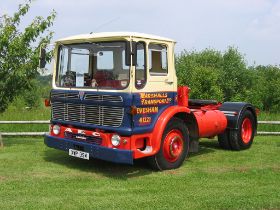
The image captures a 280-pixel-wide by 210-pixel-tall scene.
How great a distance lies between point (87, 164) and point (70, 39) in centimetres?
252

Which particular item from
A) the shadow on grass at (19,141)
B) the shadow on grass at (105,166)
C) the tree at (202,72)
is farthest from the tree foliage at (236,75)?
the shadow on grass at (105,166)

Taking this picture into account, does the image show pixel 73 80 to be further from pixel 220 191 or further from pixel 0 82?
pixel 220 191

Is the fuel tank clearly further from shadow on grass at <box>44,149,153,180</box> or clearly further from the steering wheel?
the steering wheel

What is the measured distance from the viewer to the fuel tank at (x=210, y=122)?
907cm

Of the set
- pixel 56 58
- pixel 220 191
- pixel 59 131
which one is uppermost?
pixel 56 58

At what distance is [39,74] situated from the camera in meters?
9.97

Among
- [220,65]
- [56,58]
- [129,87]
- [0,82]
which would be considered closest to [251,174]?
[129,87]

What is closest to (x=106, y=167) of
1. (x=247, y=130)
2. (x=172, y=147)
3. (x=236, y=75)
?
(x=172, y=147)

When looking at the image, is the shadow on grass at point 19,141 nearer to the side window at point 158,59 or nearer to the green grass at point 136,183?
the green grass at point 136,183

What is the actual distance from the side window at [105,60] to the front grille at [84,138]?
131 cm

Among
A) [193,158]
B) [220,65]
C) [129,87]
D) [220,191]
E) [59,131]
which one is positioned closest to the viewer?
[220,191]

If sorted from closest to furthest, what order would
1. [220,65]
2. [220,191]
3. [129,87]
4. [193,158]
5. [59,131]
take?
[220,191]
[129,87]
[59,131]
[193,158]
[220,65]

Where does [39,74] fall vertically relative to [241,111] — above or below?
above

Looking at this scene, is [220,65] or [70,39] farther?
[220,65]
